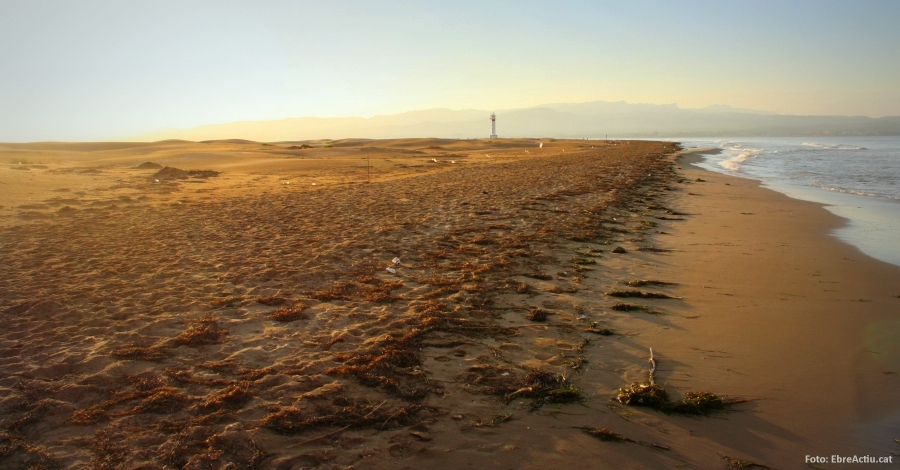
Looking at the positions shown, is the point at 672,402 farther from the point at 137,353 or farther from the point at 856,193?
the point at 856,193

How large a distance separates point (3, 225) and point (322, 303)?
750cm

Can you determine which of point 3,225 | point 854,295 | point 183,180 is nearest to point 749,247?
point 854,295

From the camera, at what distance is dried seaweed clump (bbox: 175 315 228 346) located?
4.18 m

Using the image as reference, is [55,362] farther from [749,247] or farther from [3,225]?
[749,247]

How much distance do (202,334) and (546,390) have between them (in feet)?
9.64

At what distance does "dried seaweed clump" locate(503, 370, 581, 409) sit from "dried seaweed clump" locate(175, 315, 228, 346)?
2.55 m

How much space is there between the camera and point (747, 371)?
12.7 ft

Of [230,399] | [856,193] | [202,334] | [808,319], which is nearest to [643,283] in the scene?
[808,319]

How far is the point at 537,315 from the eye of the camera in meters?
4.87

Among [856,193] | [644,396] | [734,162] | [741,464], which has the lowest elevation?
[741,464]

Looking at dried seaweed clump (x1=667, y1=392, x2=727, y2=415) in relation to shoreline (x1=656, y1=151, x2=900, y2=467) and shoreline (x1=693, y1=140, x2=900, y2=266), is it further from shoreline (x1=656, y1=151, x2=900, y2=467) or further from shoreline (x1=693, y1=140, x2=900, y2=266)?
shoreline (x1=693, y1=140, x2=900, y2=266)

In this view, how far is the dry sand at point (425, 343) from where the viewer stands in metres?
2.93

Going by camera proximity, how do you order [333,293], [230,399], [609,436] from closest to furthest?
[609,436], [230,399], [333,293]

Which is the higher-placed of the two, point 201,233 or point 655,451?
point 201,233
